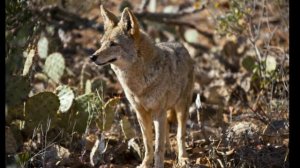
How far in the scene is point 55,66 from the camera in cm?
1041

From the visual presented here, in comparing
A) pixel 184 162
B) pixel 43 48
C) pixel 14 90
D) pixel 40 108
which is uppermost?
pixel 43 48

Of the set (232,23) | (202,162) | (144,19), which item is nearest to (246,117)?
(202,162)

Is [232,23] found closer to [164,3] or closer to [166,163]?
[166,163]

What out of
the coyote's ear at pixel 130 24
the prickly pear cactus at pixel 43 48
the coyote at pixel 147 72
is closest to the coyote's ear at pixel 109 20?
the coyote at pixel 147 72

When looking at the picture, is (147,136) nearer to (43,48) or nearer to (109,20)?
(109,20)

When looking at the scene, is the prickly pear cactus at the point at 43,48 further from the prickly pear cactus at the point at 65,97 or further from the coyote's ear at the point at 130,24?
the coyote's ear at the point at 130,24

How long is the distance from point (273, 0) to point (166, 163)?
13.7 ft

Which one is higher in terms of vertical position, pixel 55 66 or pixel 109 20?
pixel 109 20

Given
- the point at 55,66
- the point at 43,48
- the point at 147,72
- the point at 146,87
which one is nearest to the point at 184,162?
the point at 146,87

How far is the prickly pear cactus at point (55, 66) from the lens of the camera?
10.4m

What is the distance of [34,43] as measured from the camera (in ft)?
30.8

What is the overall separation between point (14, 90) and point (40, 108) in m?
1.37

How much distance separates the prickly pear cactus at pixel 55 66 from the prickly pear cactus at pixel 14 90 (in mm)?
2969

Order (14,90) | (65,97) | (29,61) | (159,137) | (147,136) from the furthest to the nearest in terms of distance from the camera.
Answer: (65,97)
(29,61)
(147,136)
(159,137)
(14,90)
